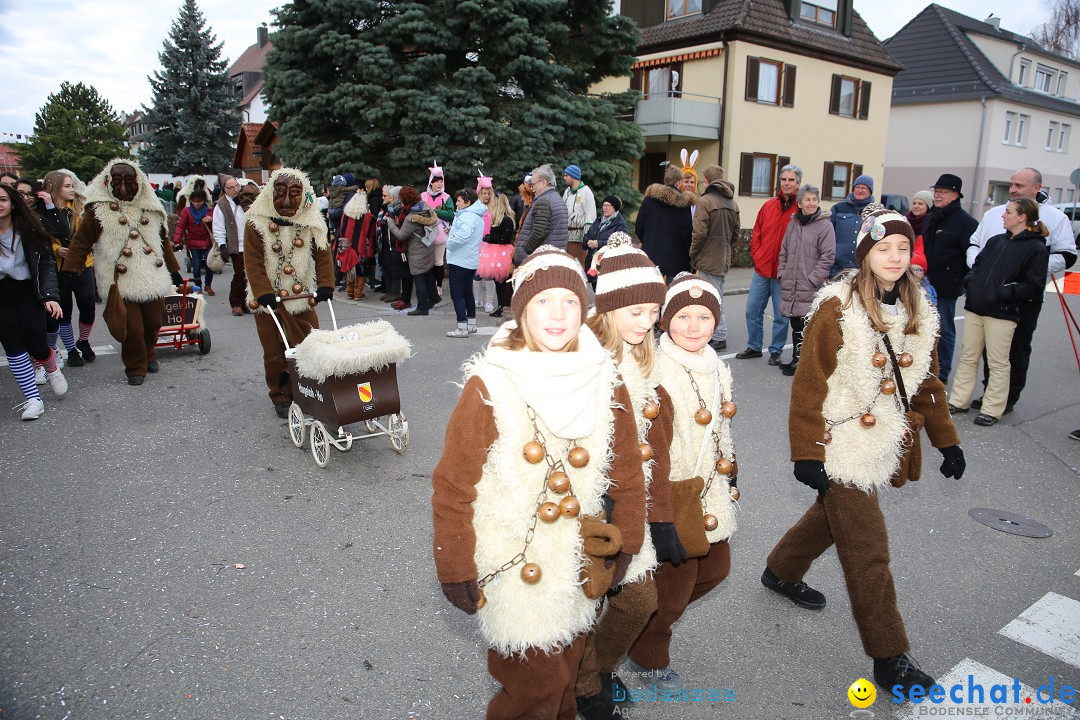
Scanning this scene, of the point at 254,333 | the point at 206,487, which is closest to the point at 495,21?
the point at 254,333

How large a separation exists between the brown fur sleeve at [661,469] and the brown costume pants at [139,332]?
6.49 meters

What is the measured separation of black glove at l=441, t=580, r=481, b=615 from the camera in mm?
2156

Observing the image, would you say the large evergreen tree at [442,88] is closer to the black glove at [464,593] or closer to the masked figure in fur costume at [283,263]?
the masked figure in fur costume at [283,263]

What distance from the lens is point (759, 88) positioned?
2334cm

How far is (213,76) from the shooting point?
35.0 metres

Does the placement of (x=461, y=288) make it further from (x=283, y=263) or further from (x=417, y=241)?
(x=283, y=263)

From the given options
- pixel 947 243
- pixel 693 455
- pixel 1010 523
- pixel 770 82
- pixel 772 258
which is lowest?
pixel 1010 523

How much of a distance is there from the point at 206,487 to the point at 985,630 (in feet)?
15.4

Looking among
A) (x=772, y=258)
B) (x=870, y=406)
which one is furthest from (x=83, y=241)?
(x=772, y=258)

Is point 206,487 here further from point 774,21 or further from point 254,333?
point 774,21

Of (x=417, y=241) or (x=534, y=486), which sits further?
(x=417, y=241)

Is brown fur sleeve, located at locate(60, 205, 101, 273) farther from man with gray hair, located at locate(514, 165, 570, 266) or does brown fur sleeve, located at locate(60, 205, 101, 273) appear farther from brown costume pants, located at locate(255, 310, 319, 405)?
man with gray hair, located at locate(514, 165, 570, 266)

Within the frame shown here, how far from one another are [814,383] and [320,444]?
3643mm

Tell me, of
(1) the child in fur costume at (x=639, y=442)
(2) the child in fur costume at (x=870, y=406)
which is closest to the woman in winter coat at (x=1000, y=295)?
(2) the child in fur costume at (x=870, y=406)
